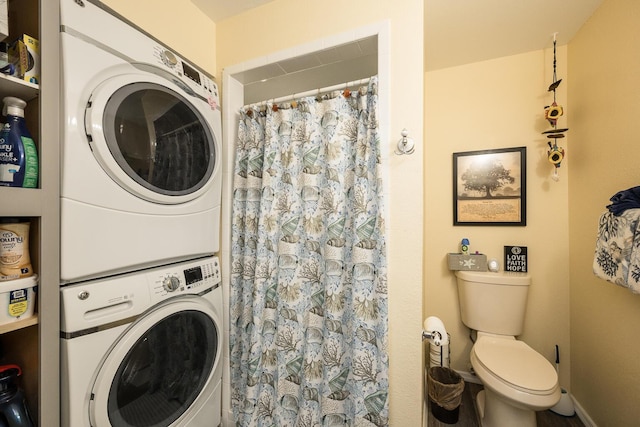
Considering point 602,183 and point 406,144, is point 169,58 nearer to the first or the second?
point 406,144

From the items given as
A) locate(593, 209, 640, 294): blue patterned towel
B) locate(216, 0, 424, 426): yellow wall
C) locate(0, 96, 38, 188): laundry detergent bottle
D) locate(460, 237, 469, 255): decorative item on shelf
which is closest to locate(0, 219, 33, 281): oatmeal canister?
locate(0, 96, 38, 188): laundry detergent bottle

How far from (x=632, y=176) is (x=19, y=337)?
259 cm

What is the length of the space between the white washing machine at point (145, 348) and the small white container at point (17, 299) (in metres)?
0.07

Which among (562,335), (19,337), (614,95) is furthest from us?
(562,335)

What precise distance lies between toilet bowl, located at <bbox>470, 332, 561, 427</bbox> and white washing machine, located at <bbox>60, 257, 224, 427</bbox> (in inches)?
58.3

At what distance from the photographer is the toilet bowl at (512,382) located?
121cm

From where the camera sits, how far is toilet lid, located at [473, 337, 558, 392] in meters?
1.25

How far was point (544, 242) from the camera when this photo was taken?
70.6 inches

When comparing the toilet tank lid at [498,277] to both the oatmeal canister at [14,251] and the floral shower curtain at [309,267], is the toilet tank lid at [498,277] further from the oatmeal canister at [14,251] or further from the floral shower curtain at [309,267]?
the oatmeal canister at [14,251]

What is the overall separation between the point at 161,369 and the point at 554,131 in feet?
8.57

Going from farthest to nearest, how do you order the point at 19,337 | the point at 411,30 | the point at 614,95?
the point at 614,95, the point at 411,30, the point at 19,337

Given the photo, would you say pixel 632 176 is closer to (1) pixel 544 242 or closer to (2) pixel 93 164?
(1) pixel 544 242

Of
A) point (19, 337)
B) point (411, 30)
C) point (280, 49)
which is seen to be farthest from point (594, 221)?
point (19, 337)

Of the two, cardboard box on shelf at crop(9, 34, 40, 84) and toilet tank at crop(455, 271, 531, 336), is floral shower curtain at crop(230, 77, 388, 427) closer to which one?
cardboard box on shelf at crop(9, 34, 40, 84)
